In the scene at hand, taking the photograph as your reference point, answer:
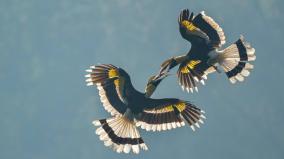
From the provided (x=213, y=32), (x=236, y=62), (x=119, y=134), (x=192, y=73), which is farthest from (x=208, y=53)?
(x=119, y=134)

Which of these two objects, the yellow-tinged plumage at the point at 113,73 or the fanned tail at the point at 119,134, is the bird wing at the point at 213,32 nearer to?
the yellow-tinged plumage at the point at 113,73

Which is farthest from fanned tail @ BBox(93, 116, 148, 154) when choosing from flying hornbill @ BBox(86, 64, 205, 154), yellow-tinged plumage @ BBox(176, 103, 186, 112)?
yellow-tinged plumage @ BBox(176, 103, 186, 112)

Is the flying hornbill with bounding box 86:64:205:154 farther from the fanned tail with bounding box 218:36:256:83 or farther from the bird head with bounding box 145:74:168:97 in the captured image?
the fanned tail with bounding box 218:36:256:83

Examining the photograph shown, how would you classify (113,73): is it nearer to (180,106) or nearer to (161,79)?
(161,79)

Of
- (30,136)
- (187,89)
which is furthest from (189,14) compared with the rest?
(30,136)

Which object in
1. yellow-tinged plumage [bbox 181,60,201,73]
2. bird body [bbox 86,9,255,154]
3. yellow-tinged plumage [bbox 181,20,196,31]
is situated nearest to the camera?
bird body [bbox 86,9,255,154]

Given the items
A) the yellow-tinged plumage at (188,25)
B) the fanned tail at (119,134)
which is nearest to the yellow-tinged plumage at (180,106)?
the fanned tail at (119,134)

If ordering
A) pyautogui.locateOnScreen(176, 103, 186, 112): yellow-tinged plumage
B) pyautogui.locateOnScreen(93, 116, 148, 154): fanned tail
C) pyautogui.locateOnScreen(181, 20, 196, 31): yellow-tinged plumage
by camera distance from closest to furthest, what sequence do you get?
pyautogui.locateOnScreen(93, 116, 148, 154): fanned tail
pyautogui.locateOnScreen(176, 103, 186, 112): yellow-tinged plumage
pyautogui.locateOnScreen(181, 20, 196, 31): yellow-tinged plumage
